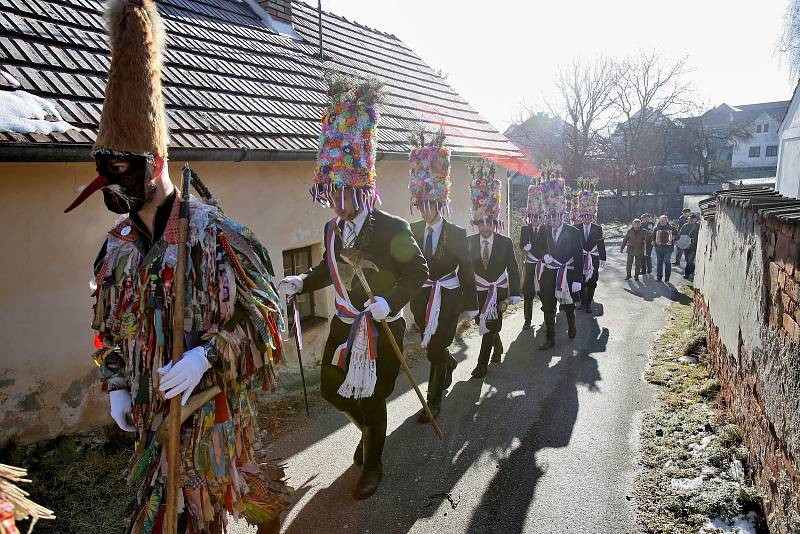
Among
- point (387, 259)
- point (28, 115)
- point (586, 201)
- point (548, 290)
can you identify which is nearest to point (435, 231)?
point (387, 259)

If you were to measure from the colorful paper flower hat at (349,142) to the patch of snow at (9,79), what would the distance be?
2.51 metres

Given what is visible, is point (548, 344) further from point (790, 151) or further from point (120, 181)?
point (790, 151)

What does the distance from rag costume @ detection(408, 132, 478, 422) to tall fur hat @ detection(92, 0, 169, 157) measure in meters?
3.65

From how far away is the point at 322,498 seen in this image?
398cm

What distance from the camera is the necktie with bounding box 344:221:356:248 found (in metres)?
4.12

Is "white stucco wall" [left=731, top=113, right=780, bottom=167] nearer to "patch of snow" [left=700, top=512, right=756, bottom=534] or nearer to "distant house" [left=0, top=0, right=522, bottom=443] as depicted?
"distant house" [left=0, top=0, right=522, bottom=443]

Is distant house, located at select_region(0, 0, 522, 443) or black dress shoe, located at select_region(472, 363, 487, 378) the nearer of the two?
distant house, located at select_region(0, 0, 522, 443)

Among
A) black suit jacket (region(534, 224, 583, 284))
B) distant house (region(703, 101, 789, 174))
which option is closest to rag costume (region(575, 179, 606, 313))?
black suit jacket (region(534, 224, 583, 284))

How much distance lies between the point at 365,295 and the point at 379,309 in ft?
0.95

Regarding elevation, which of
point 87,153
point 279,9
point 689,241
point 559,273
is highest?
point 279,9

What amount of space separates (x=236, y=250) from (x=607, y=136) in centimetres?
4037

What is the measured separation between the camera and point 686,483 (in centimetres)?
402

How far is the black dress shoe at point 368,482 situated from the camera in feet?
13.0

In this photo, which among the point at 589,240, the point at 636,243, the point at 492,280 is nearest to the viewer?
the point at 492,280
